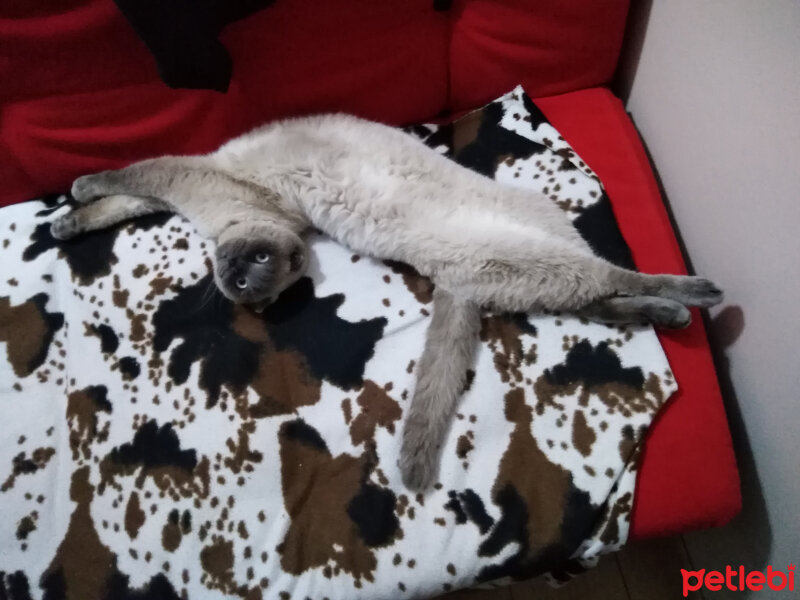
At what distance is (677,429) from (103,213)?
1.33m

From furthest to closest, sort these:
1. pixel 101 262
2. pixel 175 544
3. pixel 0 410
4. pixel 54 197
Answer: pixel 54 197, pixel 101 262, pixel 0 410, pixel 175 544

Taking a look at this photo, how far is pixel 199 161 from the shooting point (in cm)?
127

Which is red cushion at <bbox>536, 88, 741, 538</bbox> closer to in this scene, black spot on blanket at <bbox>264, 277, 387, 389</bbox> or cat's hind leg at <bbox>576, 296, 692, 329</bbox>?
cat's hind leg at <bbox>576, 296, 692, 329</bbox>

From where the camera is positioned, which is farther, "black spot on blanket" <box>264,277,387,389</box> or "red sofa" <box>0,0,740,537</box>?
"black spot on blanket" <box>264,277,387,389</box>

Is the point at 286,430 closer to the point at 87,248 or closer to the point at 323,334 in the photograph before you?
the point at 323,334

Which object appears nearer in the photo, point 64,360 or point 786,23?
point 786,23

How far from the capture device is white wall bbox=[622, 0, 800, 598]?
89 centimetres

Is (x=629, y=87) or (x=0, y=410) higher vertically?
(x=629, y=87)

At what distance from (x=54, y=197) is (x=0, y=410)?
554 mm

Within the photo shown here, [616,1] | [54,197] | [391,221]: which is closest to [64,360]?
[54,197]

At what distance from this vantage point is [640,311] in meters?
1.05

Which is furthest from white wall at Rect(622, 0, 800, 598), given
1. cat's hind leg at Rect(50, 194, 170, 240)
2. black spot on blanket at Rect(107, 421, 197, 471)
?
cat's hind leg at Rect(50, 194, 170, 240)

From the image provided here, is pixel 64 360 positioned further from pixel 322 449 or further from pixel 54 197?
pixel 322 449

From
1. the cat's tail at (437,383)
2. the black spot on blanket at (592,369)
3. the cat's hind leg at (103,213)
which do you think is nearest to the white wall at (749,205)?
the black spot on blanket at (592,369)
